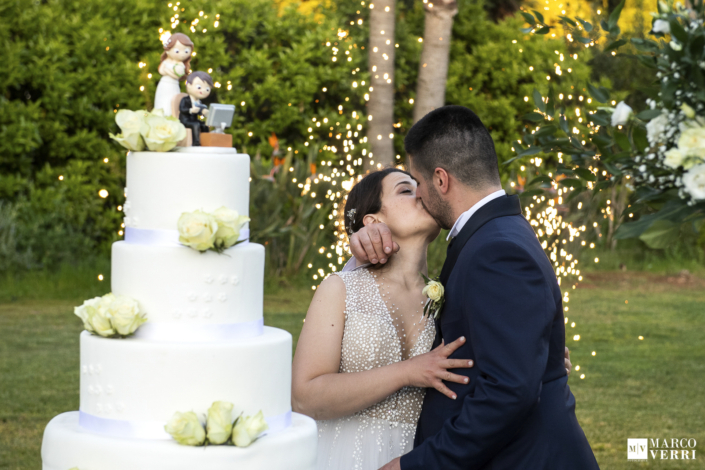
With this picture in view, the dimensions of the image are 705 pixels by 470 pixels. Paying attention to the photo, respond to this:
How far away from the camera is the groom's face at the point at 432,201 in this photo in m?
3.18

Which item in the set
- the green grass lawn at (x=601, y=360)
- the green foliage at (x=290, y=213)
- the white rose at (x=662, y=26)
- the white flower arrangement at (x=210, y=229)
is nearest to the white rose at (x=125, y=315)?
the white flower arrangement at (x=210, y=229)

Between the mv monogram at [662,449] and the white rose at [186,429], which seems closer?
the white rose at [186,429]

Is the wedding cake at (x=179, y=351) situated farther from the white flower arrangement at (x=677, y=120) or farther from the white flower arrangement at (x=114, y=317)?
the white flower arrangement at (x=677, y=120)

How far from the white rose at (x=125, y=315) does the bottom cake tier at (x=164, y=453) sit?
37cm

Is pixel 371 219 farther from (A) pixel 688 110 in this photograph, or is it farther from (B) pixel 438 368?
(A) pixel 688 110

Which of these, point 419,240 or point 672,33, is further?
point 419,240

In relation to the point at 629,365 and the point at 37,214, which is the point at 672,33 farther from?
the point at 37,214

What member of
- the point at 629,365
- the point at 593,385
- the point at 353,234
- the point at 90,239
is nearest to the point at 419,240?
the point at 353,234

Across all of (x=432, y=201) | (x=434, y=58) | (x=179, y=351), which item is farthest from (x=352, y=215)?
(x=434, y=58)

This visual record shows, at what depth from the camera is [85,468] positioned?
272 centimetres

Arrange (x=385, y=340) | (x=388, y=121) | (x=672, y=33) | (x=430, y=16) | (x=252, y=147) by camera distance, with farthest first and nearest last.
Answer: (x=252, y=147) → (x=388, y=121) → (x=430, y=16) → (x=385, y=340) → (x=672, y=33)

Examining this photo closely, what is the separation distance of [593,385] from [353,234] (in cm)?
589

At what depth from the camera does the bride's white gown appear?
3369 mm

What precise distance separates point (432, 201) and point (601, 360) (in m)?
6.94
